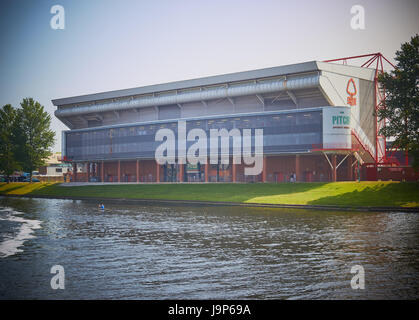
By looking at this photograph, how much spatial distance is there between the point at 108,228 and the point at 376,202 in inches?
1147

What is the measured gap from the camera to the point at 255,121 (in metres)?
71.8

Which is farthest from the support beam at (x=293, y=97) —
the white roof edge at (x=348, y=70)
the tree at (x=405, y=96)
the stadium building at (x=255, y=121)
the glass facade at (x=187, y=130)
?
the tree at (x=405, y=96)

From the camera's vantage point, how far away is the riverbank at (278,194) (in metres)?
43.7

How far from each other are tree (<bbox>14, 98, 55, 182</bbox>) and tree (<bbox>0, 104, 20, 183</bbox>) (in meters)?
1.43

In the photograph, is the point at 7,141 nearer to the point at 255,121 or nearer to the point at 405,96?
the point at 255,121

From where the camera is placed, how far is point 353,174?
67750 mm

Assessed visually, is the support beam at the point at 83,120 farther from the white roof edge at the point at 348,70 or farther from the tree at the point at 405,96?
the tree at the point at 405,96

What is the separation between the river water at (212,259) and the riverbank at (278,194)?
13081 millimetres

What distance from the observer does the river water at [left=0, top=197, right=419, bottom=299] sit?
12.9 m

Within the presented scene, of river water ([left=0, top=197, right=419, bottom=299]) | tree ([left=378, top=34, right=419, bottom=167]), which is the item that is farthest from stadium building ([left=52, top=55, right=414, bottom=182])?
river water ([left=0, top=197, right=419, bottom=299])

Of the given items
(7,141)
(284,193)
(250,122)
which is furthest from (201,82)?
(7,141)
